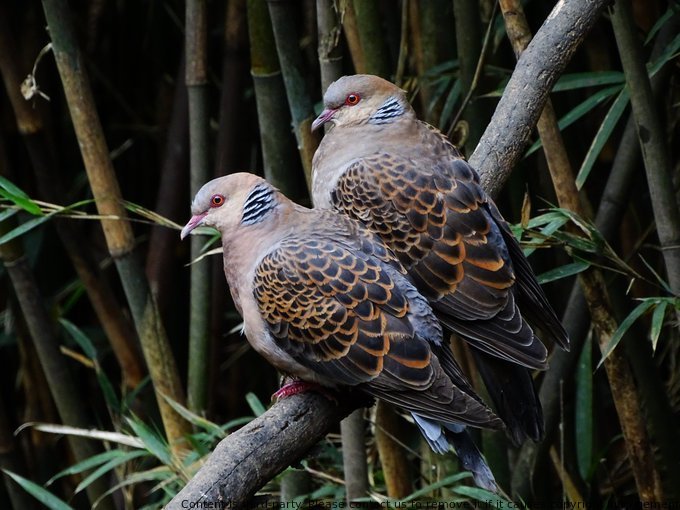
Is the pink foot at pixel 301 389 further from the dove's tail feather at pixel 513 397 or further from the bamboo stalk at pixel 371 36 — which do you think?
the bamboo stalk at pixel 371 36

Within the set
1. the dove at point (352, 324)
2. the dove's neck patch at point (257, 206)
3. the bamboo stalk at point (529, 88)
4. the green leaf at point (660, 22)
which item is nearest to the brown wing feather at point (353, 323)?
the dove at point (352, 324)

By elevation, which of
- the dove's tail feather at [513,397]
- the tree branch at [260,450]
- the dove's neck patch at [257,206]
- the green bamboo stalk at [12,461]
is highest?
the dove's neck patch at [257,206]

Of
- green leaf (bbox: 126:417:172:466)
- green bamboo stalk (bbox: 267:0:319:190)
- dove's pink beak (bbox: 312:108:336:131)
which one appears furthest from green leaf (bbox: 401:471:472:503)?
dove's pink beak (bbox: 312:108:336:131)

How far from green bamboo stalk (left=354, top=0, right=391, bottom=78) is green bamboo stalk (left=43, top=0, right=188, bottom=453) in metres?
0.77

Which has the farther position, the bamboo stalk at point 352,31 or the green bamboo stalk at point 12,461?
the green bamboo stalk at point 12,461

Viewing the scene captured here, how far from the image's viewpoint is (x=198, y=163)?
2.98 metres

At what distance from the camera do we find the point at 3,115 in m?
3.86

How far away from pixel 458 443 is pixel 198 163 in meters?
1.39

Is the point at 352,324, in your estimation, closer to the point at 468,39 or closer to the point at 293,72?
the point at 293,72

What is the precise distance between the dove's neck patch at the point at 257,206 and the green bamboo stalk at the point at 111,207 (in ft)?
1.98

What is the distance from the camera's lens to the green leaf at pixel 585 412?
276 centimetres

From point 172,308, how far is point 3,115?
1.01m

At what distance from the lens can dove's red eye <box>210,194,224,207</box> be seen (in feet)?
7.35

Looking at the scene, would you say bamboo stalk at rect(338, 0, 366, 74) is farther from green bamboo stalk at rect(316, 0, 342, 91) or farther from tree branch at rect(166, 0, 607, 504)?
tree branch at rect(166, 0, 607, 504)
